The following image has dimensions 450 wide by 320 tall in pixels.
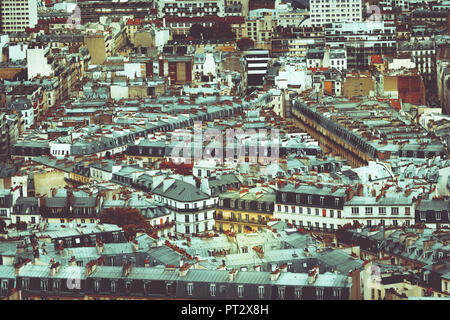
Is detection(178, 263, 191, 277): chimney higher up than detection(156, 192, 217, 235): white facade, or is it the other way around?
detection(178, 263, 191, 277): chimney

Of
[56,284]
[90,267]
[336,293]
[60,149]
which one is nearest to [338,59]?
[60,149]

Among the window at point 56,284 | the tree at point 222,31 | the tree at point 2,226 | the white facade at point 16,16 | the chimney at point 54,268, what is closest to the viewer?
the window at point 56,284

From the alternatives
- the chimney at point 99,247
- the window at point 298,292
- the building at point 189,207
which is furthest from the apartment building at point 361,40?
the window at point 298,292

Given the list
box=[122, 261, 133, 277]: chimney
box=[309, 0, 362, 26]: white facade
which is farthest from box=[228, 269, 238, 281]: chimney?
box=[309, 0, 362, 26]: white facade

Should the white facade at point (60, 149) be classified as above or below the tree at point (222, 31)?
below

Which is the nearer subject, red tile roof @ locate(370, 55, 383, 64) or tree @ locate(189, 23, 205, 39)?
red tile roof @ locate(370, 55, 383, 64)

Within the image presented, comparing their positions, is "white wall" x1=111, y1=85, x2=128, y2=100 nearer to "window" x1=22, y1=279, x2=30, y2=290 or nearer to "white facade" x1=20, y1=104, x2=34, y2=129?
"white facade" x1=20, y1=104, x2=34, y2=129

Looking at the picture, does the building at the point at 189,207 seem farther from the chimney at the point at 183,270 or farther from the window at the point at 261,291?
the window at the point at 261,291
